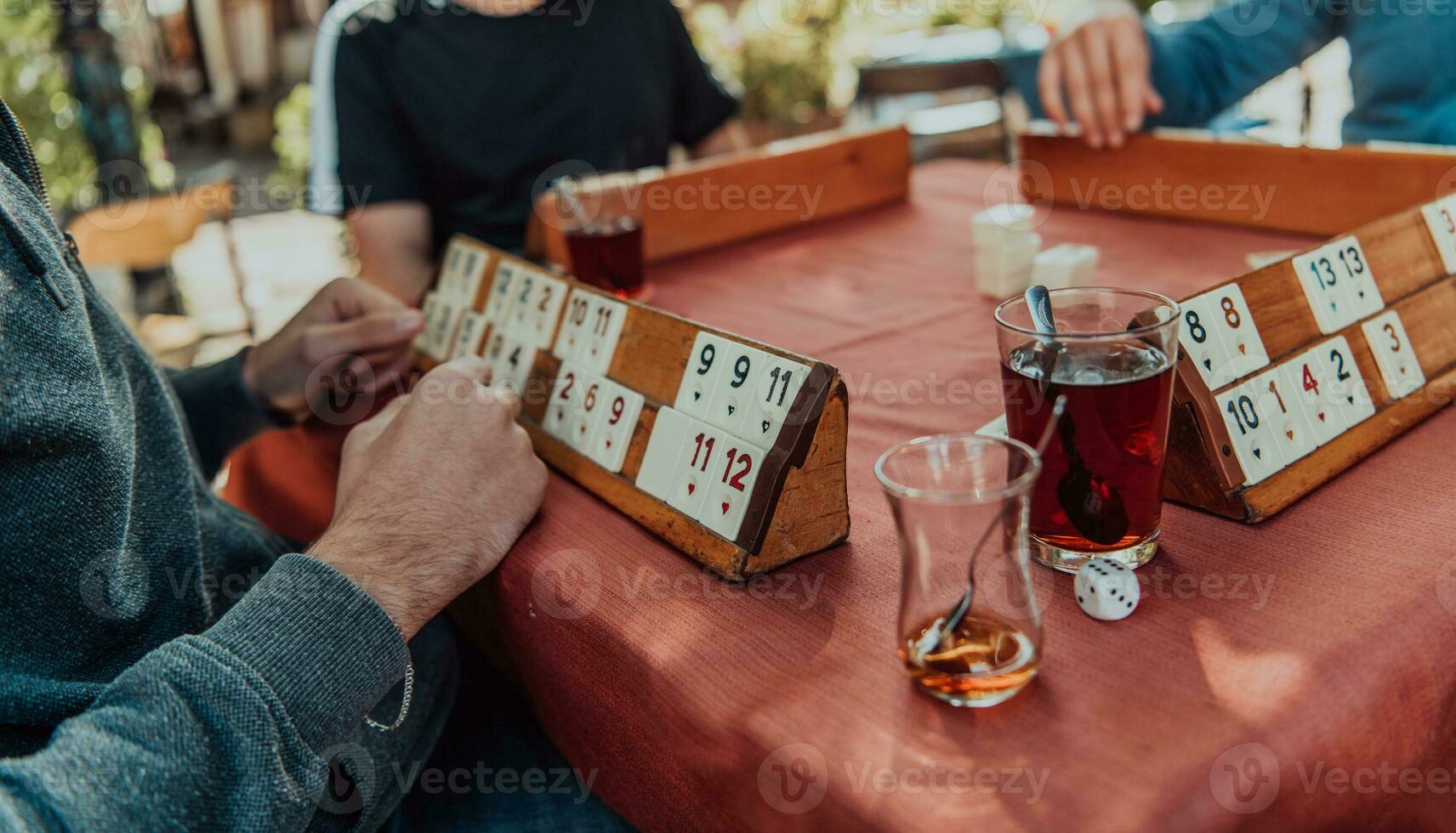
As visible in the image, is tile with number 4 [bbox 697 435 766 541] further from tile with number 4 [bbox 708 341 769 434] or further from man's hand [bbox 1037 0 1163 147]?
man's hand [bbox 1037 0 1163 147]

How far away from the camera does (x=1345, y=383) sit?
36.8 inches

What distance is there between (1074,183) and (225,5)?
1197 cm

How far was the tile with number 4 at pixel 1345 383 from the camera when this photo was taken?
0.92 metres

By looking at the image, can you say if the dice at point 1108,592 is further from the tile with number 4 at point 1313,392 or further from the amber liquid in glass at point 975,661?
the tile with number 4 at point 1313,392

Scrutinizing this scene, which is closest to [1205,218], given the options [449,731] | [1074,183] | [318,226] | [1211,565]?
[1074,183]

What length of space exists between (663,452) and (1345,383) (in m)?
0.61

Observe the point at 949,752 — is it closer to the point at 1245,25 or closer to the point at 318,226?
the point at 1245,25

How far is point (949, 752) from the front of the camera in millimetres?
629

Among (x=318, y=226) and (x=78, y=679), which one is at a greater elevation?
(x=78, y=679)

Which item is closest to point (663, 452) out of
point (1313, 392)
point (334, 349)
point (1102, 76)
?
point (1313, 392)

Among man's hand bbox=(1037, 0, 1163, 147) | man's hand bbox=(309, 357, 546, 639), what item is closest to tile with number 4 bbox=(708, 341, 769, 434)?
man's hand bbox=(309, 357, 546, 639)

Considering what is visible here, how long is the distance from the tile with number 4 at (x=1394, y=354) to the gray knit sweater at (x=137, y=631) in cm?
91

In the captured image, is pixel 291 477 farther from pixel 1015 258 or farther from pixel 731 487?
pixel 1015 258

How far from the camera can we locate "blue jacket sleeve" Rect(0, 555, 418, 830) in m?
0.71
